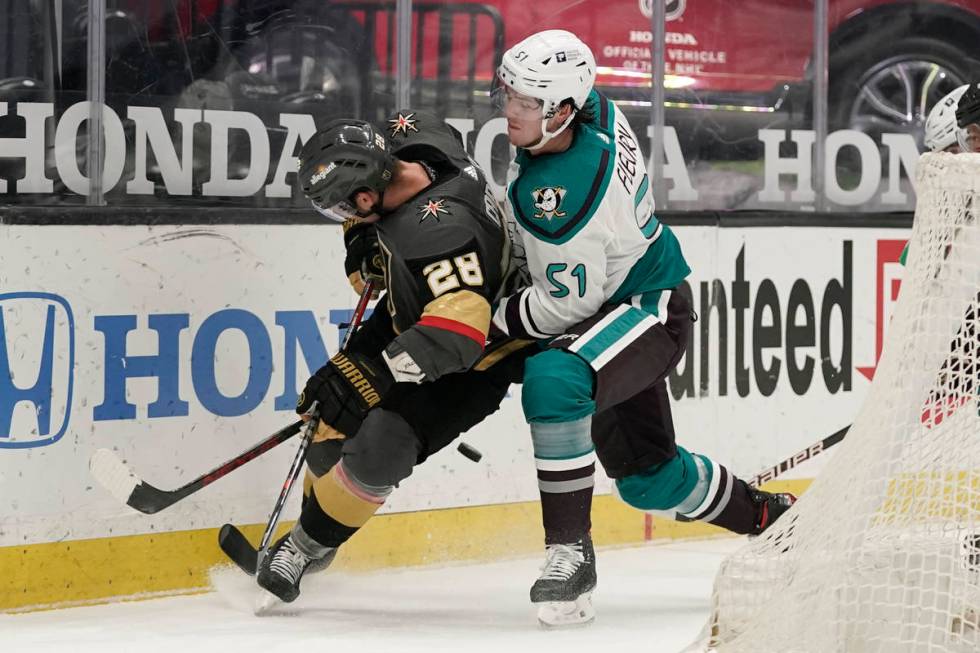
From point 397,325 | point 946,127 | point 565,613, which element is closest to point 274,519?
point 397,325

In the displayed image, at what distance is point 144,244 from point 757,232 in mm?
1805

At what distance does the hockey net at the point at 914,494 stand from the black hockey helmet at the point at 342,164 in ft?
3.48

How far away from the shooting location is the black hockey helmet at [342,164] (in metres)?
3.07

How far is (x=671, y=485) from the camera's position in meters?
3.34

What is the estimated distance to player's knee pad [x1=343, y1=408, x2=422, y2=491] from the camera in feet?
10.5

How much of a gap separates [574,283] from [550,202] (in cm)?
17

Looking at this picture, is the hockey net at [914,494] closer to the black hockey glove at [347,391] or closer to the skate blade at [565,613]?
the skate blade at [565,613]

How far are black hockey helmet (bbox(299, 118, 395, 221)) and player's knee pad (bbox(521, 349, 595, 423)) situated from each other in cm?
49

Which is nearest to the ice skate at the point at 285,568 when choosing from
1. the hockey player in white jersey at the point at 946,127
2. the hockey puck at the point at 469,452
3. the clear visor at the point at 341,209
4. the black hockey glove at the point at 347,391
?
the black hockey glove at the point at 347,391

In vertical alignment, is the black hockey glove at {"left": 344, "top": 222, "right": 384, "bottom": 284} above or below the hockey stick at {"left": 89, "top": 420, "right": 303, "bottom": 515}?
above

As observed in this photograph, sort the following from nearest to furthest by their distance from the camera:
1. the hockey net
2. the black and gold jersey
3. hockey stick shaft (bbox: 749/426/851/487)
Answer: the hockey net < the black and gold jersey < hockey stick shaft (bbox: 749/426/851/487)

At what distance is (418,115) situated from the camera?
341 centimetres

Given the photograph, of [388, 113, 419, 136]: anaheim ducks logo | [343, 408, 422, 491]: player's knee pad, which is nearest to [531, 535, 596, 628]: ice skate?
[343, 408, 422, 491]: player's knee pad

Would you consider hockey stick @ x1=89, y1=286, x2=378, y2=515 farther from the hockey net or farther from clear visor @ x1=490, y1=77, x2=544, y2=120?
the hockey net
